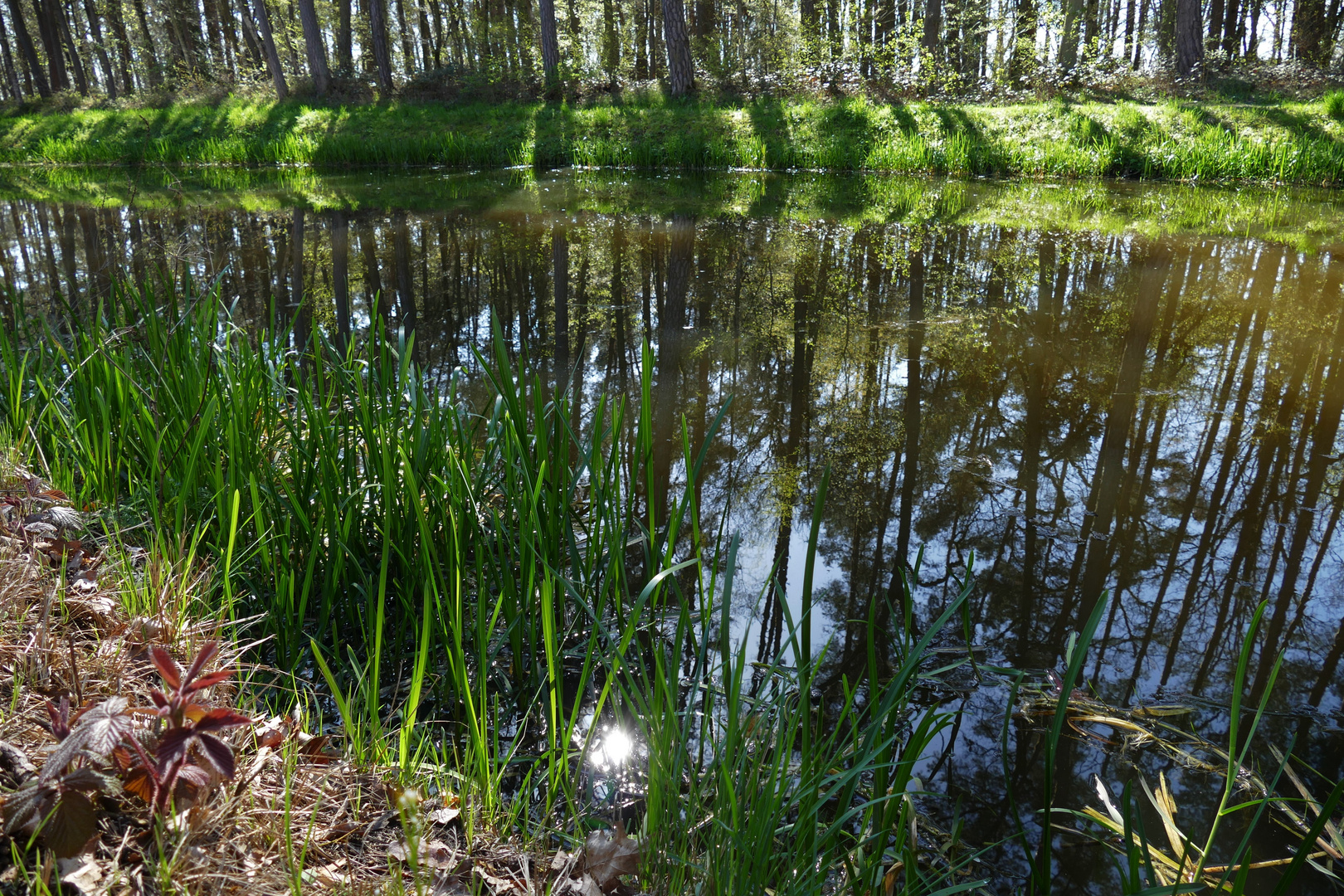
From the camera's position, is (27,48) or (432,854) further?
(27,48)

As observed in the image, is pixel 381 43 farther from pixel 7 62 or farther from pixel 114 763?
pixel 114 763

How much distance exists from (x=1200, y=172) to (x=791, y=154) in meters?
4.70

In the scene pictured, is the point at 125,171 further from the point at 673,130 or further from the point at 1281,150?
the point at 1281,150

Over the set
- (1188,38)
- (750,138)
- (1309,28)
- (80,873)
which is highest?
(1309,28)

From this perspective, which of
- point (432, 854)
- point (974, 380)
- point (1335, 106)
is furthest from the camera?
point (1335, 106)

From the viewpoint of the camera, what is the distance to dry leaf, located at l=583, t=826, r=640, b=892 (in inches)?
45.4

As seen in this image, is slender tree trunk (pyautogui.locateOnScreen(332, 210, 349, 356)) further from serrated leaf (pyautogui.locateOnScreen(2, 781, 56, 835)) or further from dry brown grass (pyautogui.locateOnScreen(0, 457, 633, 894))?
serrated leaf (pyautogui.locateOnScreen(2, 781, 56, 835))

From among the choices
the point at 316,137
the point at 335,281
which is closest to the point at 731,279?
the point at 335,281

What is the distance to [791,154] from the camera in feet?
35.4

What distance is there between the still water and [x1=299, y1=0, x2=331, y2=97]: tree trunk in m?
10.5

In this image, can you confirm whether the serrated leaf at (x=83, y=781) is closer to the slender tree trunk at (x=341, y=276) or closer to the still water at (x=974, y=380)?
the still water at (x=974, y=380)

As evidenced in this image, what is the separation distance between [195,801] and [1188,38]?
54.1 feet

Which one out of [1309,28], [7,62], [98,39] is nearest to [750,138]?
[1309,28]

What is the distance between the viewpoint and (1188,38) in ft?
42.5
